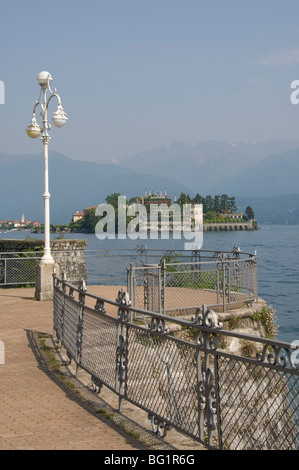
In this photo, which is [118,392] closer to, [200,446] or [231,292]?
[200,446]

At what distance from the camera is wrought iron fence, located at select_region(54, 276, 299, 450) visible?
12.6ft

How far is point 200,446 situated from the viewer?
4949 millimetres

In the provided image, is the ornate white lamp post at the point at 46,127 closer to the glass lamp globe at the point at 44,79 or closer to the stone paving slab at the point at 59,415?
the glass lamp globe at the point at 44,79

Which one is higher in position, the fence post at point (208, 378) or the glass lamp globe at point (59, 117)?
the glass lamp globe at point (59, 117)

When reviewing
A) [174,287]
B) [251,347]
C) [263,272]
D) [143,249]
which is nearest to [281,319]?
[143,249]

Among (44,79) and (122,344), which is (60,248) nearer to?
(44,79)

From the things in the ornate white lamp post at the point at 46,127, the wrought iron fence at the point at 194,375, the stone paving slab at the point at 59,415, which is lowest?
the stone paving slab at the point at 59,415

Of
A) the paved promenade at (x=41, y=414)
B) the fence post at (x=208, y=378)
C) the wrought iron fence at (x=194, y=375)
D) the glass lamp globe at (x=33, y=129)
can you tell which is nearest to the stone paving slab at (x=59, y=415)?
the paved promenade at (x=41, y=414)

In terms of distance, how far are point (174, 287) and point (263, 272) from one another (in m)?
42.6

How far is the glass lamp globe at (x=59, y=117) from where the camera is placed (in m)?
15.5

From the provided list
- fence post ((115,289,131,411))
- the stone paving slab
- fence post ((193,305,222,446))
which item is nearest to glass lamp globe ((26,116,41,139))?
the stone paving slab

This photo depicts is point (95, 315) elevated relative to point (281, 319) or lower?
elevated

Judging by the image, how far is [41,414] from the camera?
595 cm

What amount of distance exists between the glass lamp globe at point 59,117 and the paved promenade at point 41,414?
7581mm
